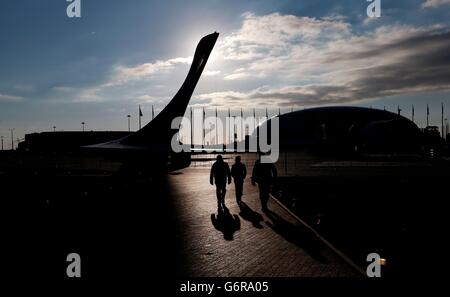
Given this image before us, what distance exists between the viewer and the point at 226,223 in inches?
440

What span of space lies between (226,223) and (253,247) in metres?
2.82

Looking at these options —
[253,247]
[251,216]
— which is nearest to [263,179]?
[251,216]

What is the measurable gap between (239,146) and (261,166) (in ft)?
461

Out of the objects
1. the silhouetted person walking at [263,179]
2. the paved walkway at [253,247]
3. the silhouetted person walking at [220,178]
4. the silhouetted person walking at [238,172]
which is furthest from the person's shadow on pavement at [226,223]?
the silhouetted person walking at [238,172]

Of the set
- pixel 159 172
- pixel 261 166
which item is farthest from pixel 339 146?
pixel 261 166

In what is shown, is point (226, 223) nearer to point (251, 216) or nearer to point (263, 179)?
point (251, 216)

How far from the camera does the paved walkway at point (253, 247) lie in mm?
6703

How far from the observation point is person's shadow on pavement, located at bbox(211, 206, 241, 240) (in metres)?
10.0

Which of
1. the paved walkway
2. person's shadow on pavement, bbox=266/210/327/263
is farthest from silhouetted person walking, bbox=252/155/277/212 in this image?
person's shadow on pavement, bbox=266/210/327/263

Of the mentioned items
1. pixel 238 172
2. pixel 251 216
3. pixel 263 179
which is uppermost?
pixel 238 172

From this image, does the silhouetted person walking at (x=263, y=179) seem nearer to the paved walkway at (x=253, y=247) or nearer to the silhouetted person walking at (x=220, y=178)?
the paved walkway at (x=253, y=247)

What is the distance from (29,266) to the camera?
23.3ft

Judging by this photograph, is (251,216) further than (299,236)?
Yes

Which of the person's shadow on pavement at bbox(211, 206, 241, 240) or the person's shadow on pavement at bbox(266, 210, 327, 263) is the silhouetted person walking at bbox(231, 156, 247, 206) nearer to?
the person's shadow on pavement at bbox(211, 206, 241, 240)
